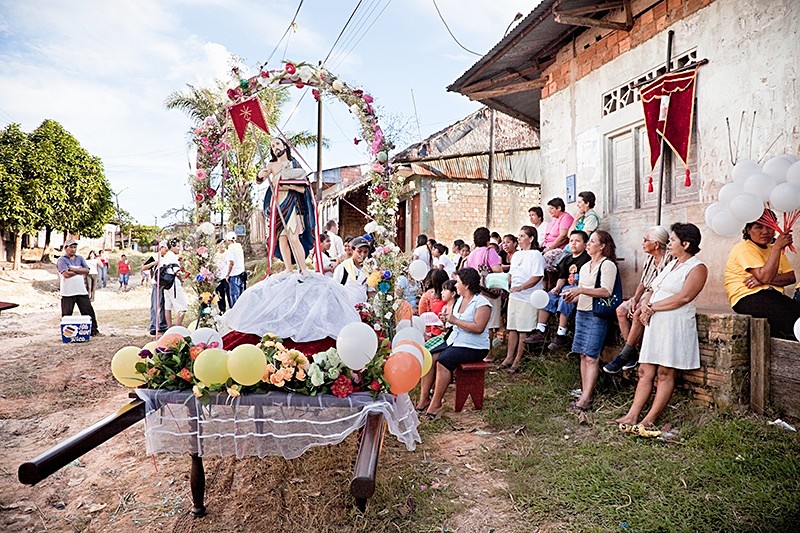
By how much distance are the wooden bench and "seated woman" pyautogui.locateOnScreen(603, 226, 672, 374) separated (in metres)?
1.21

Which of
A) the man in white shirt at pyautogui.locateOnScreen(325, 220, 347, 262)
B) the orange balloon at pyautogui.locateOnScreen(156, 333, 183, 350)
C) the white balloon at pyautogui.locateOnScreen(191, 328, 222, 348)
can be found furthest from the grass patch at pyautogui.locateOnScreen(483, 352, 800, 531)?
the man in white shirt at pyautogui.locateOnScreen(325, 220, 347, 262)

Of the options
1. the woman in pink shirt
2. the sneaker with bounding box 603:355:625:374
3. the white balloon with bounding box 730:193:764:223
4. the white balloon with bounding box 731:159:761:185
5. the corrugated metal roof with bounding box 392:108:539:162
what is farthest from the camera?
the corrugated metal roof with bounding box 392:108:539:162

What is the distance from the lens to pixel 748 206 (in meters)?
4.12

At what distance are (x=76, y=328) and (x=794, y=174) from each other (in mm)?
10416

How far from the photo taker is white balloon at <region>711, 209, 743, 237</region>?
167 inches

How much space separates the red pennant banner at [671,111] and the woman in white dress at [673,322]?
5.14 ft

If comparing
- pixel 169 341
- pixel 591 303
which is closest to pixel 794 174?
pixel 591 303

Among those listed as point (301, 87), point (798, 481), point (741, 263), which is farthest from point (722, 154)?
point (301, 87)

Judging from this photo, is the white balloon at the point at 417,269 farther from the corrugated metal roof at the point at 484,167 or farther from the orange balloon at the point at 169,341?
the corrugated metal roof at the point at 484,167

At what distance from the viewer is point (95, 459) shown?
536 centimetres

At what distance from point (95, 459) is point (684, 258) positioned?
5889mm

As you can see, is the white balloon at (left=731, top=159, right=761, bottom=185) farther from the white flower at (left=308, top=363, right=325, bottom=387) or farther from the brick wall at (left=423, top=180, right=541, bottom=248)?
the brick wall at (left=423, top=180, right=541, bottom=248)

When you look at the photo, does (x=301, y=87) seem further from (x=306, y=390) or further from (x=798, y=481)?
(x=798, y=481)

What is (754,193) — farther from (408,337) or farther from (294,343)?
(294,343)
